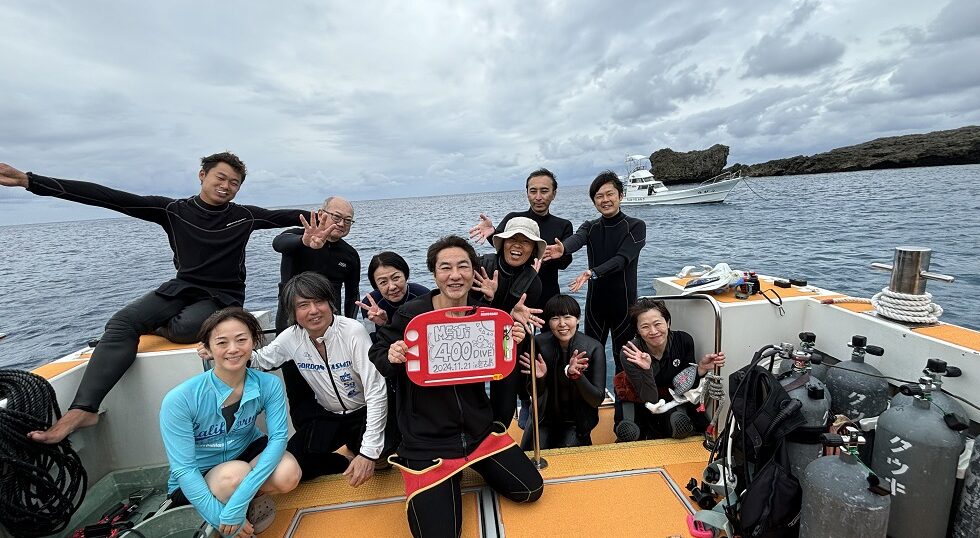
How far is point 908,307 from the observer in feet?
8.48

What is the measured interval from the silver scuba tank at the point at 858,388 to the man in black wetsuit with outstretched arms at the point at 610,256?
1.52 meters

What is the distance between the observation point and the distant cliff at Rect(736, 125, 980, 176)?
224ft

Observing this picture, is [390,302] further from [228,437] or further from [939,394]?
[939,394]

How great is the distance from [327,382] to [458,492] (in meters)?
1.04

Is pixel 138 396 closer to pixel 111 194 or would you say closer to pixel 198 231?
pixel 198 231

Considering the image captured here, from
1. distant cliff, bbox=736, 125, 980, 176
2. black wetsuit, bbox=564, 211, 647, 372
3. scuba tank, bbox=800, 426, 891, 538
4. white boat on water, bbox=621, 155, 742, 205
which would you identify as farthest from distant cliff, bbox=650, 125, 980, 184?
scuba tank, bbox=800, 426, 891, 538

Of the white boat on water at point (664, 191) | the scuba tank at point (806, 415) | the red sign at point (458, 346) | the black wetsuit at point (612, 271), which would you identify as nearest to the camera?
the scuba tank at point (806, 415)

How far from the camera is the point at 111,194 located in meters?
2.96

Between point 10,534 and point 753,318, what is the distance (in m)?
4.58

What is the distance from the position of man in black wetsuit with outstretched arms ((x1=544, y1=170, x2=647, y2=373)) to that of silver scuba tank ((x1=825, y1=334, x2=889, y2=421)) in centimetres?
152

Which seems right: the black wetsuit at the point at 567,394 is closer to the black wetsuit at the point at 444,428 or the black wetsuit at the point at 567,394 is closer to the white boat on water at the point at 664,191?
the black wetsuit at the point at 444,428

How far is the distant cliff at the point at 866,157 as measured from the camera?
69062mm

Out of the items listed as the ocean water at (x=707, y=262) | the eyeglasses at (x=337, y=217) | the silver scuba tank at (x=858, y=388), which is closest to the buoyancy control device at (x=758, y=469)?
the silver scuba tank at (x=858, y=388)

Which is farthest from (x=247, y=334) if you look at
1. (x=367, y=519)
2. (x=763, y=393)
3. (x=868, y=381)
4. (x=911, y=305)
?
(x=911, y=305)
